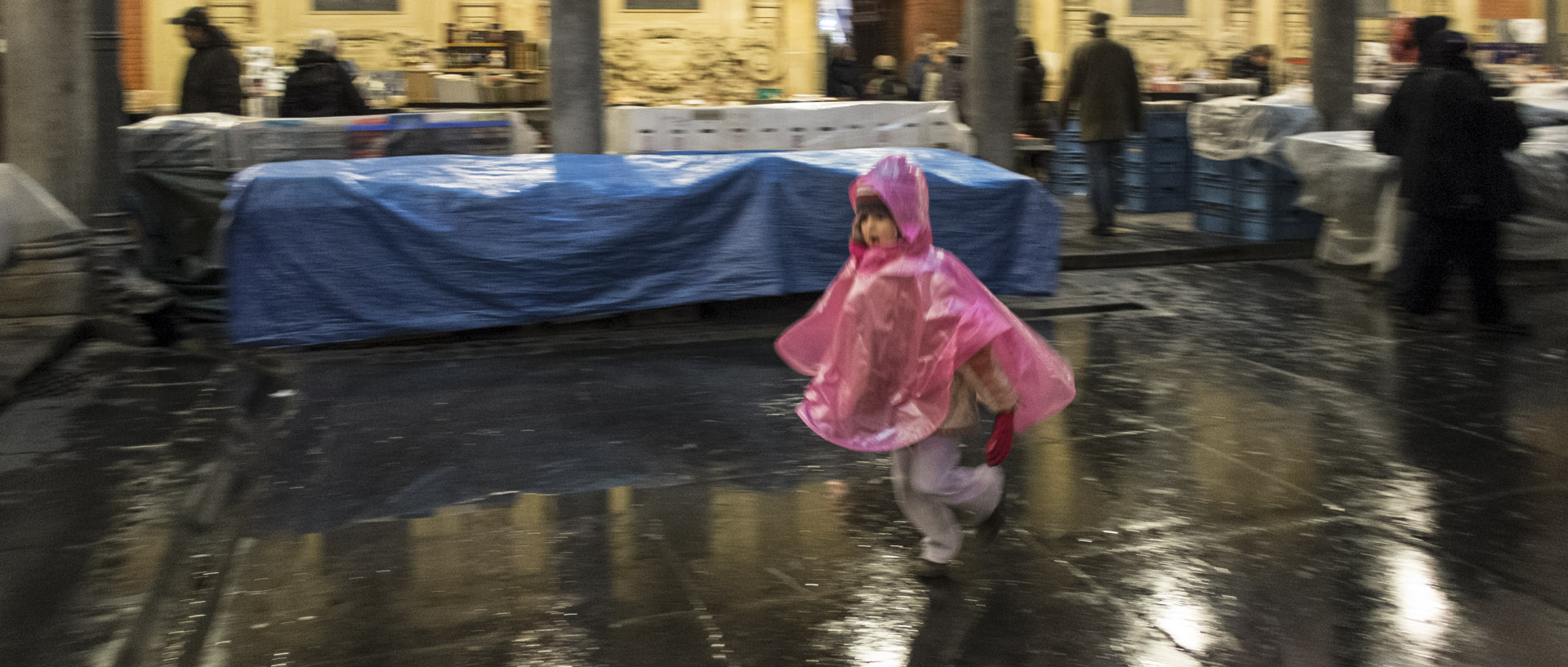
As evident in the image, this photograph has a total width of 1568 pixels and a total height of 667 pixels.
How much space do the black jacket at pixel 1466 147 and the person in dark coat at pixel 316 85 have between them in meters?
7.58

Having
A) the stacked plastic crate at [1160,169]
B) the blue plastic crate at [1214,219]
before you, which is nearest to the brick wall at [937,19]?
the stacked plastic crate at [1160,169]

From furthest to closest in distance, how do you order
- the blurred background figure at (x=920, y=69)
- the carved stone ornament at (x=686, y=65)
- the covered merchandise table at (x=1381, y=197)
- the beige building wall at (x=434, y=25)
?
the carved stone ornament at (x=686, y=65) → the beige building wall at (x=434, y=25) → the blurred background figure at (x=920, y=69) → the covered merchandise table at (x=1381, y=197)

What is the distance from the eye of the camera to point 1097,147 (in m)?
12.5

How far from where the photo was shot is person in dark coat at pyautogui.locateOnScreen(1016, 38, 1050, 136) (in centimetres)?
1422

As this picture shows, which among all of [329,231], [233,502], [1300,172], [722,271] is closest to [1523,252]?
[1300,172]

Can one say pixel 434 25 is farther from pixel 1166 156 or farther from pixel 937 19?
pixel 1166 156

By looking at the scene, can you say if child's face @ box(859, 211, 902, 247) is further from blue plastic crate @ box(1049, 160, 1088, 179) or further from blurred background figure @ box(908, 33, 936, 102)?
blurred background figure @ box(908, 33, 936, 102)

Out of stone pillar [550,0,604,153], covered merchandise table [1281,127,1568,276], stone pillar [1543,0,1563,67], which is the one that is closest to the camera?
stone pillar [550,0,604,153]

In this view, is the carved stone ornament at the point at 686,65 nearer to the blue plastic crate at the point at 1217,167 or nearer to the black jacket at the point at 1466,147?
the blue plastic crate at the point at 1217,167

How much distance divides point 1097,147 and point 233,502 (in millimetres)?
9035

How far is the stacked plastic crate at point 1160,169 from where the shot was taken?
13.7 metres

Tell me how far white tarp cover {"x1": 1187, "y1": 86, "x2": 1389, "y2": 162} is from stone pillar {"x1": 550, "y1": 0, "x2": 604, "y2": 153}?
568 centimetres

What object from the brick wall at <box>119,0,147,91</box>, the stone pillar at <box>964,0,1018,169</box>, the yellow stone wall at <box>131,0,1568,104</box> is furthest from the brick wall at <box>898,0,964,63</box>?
the brick wall at <box>119,0,147,91</box>

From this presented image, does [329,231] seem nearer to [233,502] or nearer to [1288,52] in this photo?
[233,502]
